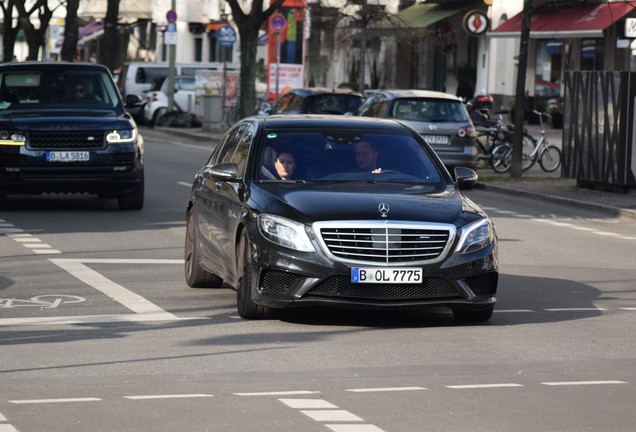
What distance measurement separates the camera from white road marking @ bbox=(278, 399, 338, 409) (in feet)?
26.4

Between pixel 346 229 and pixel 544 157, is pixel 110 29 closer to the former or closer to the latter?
pixel 544 157

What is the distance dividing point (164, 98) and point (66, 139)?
102 ft

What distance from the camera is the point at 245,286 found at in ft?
37.1

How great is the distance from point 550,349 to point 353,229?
1.60 m

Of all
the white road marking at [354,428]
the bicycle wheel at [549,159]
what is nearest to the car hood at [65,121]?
the bicycle wheel at [549,159]

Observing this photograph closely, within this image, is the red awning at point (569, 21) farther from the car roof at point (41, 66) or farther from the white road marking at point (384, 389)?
the white road marking at point (384, 389)

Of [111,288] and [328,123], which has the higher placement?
[328,123]

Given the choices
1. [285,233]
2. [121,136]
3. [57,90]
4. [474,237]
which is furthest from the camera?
[57,90]

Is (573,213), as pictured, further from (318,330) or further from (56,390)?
(56,390)

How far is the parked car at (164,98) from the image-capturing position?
167 ft

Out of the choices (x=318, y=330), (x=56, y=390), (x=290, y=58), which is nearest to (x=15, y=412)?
(x=56, y=390)

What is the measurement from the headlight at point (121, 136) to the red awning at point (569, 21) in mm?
26940

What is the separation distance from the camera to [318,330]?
11.0 m

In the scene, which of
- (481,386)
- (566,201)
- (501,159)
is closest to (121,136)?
(566,201)
